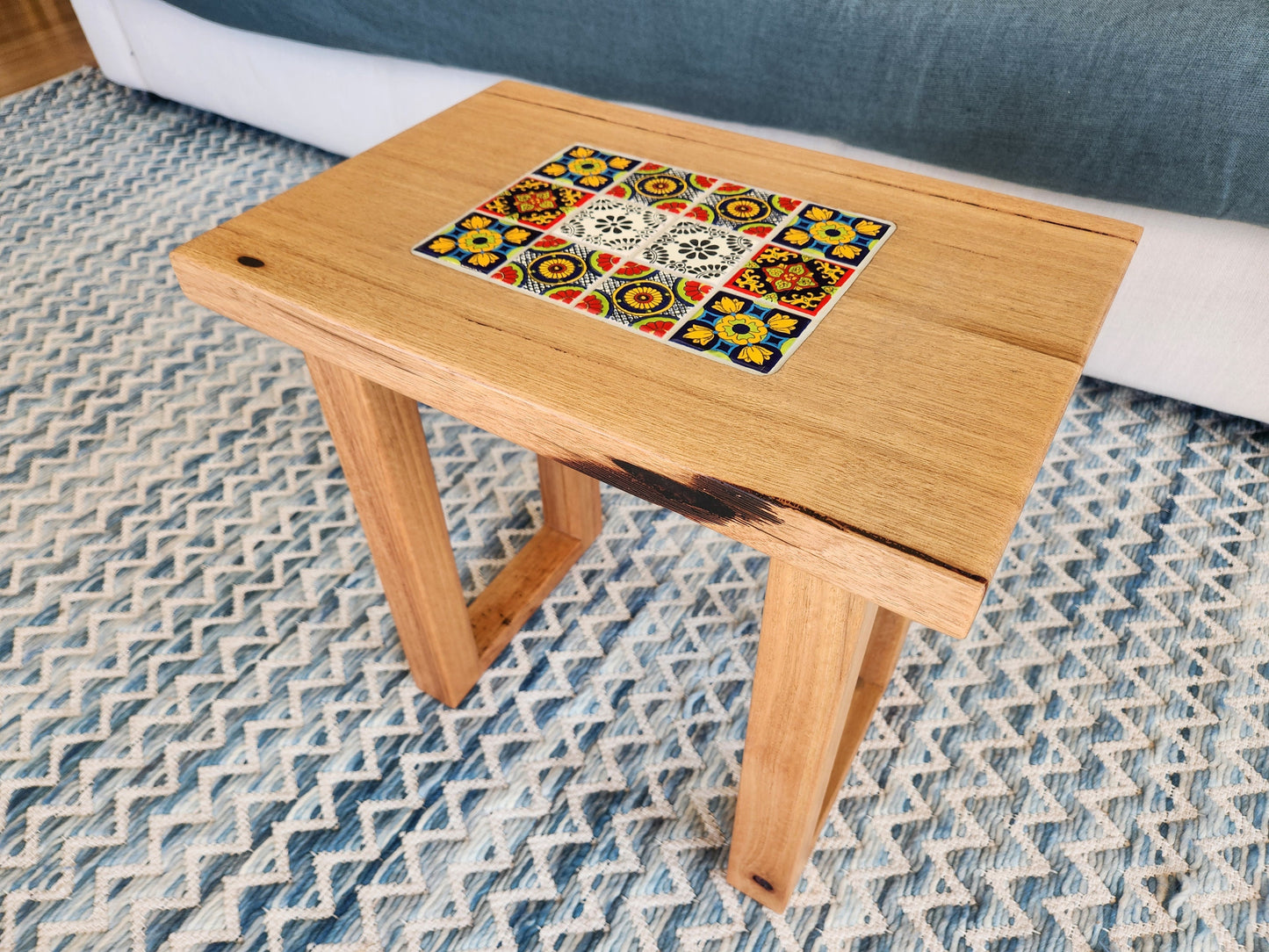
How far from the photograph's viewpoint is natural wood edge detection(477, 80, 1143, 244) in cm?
78

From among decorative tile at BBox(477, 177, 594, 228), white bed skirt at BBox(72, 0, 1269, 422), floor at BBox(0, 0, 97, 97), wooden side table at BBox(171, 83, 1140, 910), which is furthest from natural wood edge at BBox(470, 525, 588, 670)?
floor at BBox(0, 0, 97, 97)

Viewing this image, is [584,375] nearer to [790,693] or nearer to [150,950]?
[790,693]

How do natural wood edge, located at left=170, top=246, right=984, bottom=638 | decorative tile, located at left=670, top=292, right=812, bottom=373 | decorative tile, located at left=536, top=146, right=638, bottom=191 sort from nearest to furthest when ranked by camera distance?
natural wood edge, located at left=170, top=246, right=984, bottom=638 < decorative tile, located at left=670, top=292, right=812, bottom=373 < decorative tile, located at left=536, top=146, right=638, bottom=191

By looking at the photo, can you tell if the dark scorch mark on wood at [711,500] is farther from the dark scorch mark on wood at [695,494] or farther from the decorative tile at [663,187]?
the decorative tile at [663,187]

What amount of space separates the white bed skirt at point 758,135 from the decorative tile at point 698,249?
0.70 metres

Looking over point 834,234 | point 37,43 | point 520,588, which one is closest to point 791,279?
point 834,234

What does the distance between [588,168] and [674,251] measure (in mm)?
188

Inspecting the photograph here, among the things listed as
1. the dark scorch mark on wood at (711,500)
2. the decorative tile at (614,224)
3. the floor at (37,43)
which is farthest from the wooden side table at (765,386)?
the floor at (37,43)

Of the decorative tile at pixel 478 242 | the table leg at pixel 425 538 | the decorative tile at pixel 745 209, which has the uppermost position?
the decorative tile at pixel 478 242

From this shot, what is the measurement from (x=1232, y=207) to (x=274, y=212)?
1164 millimetres

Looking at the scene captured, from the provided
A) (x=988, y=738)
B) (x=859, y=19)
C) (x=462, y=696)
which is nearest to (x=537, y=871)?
(x=462, y=696)

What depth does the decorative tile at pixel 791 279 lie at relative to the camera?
2.32 feet

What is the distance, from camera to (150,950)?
33.7 inches

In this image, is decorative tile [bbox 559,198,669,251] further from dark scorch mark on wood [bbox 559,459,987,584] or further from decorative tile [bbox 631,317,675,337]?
dark scorch mark on wood [bbox 559,459,987,584]
